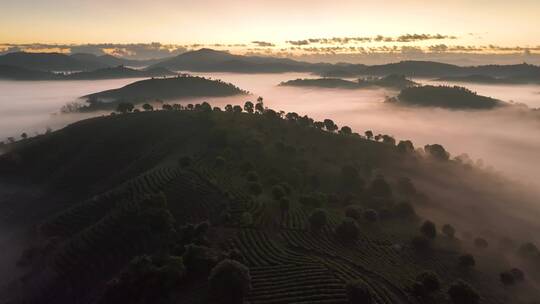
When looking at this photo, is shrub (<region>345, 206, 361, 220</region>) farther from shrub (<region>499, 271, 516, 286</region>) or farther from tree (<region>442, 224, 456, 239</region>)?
shrub (<region>499, 271, 516, 286</region>)

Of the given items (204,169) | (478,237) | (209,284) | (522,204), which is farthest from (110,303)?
(522,204)

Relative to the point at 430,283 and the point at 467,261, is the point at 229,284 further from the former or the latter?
the point at 467,261

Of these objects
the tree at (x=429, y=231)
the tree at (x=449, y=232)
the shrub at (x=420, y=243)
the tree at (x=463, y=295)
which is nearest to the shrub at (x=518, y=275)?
the tree at (x=449, y=232)

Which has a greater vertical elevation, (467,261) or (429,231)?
(429,231)

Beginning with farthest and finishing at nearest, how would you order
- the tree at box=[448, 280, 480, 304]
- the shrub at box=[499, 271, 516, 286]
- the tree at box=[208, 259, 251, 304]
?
the shrub at box=[499, 271, 516, 286] → the tree at box=[448, 280, 480, 304] → the tree at box=[208, 259, 251, 304]

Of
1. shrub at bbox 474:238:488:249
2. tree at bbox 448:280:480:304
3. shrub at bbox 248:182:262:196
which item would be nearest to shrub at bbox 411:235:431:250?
shrub at bbox 474:238:488:249

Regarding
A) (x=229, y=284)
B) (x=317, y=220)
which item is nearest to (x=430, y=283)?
(x=317, y=220)
